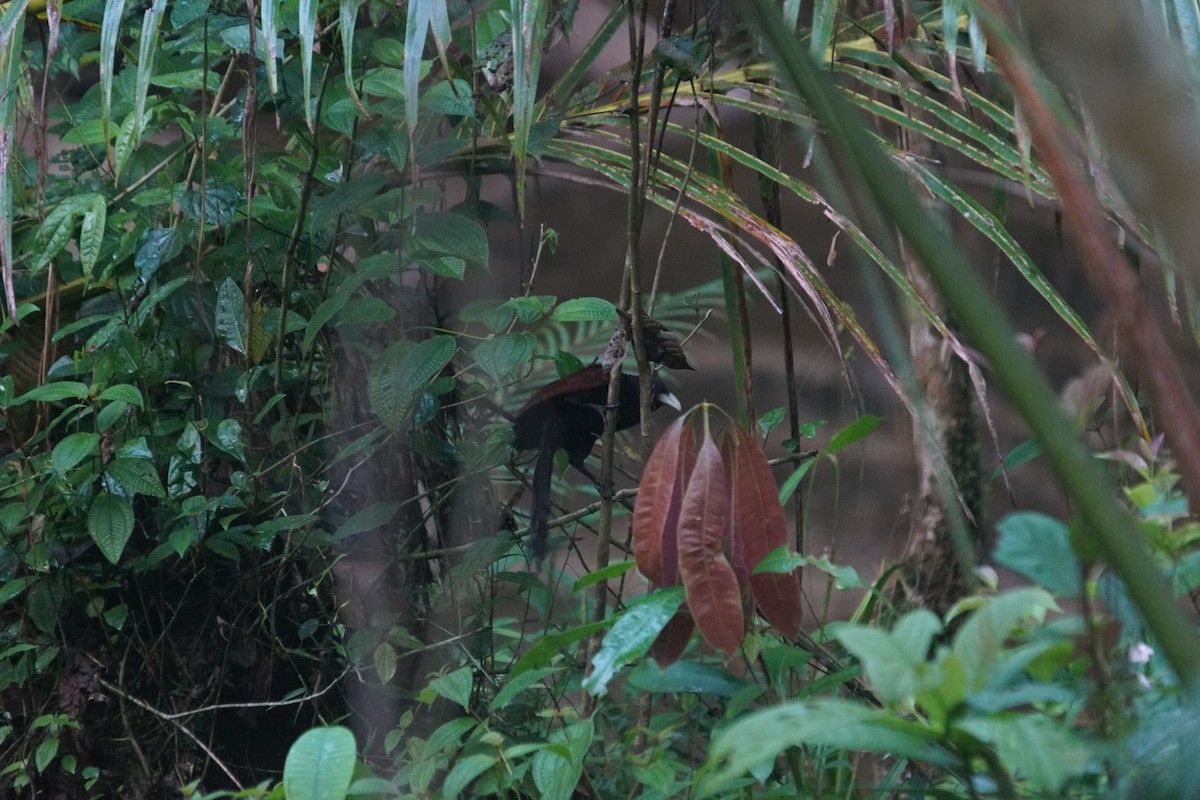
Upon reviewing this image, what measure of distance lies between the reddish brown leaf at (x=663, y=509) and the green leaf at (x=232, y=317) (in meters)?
Answer: 0.91

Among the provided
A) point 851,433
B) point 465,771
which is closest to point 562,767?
point 465,771

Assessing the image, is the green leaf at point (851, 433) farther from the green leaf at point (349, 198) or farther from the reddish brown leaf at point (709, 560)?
the green leaf at point (349, 198)

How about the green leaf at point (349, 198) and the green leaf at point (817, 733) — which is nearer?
the green leaf at point (817, 733)

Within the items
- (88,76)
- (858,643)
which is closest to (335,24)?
(858,643)

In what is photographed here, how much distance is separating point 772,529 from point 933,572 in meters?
1.37

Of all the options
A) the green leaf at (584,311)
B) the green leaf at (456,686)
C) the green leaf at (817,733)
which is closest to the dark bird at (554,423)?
the green leaf at (584,311)

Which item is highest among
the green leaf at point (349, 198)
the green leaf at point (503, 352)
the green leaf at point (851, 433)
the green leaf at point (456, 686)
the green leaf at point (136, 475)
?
the green leaf at point (349, 198)

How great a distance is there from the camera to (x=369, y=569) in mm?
1581

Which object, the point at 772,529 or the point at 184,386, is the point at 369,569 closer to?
the point at 184,386

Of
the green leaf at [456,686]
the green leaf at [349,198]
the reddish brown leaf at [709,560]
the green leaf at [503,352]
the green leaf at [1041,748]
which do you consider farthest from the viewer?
the green leaf at [349,198]

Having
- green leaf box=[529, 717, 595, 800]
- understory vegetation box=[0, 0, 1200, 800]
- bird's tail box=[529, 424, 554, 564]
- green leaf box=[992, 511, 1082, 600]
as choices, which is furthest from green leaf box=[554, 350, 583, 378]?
green leaf box=[992, 511, 1082, 600]

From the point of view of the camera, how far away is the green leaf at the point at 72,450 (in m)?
1.39

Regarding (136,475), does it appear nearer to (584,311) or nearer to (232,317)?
(232,317)

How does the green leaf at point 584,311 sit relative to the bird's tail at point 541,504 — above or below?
above
